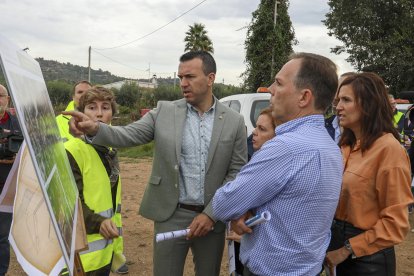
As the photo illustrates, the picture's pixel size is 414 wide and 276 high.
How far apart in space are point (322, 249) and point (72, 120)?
1373 millimetres

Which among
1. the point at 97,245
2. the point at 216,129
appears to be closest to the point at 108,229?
the point at 97,245

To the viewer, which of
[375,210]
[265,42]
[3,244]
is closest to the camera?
[375,210]

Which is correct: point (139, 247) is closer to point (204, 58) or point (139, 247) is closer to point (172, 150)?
point (172, 150)

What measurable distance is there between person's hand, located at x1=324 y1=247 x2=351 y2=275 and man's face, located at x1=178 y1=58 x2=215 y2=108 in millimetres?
1217

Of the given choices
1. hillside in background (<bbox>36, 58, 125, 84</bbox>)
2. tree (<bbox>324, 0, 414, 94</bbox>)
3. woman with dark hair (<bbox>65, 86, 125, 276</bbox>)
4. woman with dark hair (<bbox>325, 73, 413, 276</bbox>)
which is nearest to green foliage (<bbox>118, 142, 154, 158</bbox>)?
woman with dark hair (<bbox>65, 86, 125, 276</bbox>)

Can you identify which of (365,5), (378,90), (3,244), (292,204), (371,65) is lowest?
(3,244)

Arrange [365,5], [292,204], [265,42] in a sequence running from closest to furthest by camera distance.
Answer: [292,204] → [265,42] → [365,5]

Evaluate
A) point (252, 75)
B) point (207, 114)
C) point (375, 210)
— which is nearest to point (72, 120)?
point (207, 114)

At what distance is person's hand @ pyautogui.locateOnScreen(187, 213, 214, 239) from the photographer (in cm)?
238

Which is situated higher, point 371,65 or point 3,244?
point 371,65

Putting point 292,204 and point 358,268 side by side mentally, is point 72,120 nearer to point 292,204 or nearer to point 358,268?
point 292,204

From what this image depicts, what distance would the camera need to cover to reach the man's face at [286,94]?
1686 mm

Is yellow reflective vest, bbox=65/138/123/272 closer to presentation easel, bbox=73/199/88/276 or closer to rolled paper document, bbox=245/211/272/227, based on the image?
presentation easel, bbox=73/199/88/276

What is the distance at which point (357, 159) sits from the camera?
7.14ft
